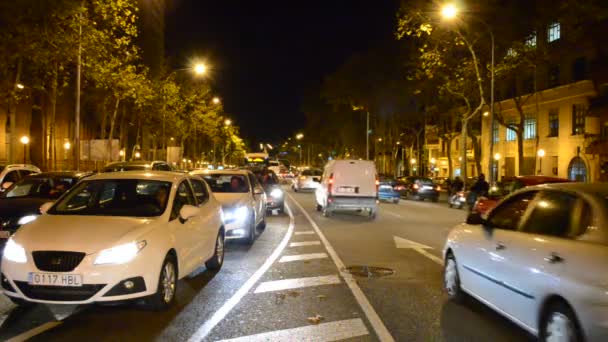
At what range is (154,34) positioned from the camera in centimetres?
4625

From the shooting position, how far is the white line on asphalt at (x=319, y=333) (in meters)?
6.50

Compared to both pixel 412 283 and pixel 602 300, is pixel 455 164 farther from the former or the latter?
pixel 602 300

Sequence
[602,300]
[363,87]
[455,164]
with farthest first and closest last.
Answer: [455,164]
[363,87]
[602,300]

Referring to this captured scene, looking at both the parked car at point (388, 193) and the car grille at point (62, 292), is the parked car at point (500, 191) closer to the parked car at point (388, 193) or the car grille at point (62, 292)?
the car grille at point (62, 292)

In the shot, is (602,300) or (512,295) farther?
(512,295)

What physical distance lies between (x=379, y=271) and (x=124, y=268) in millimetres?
5024

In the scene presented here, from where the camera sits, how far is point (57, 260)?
684 cm

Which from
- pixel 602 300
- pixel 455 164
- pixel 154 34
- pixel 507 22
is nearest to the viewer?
pixel 602 300

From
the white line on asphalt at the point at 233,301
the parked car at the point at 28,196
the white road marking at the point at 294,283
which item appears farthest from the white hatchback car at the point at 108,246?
the parked car at the point at 28,196

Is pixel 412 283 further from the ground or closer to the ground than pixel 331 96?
closer to the ground

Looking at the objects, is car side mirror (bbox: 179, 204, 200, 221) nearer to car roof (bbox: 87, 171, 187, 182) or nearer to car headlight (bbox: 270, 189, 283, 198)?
car roof (bbox: 87, 171, 187, 182)

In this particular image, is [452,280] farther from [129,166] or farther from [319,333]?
[129,166]

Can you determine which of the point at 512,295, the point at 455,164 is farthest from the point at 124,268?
the point at 455,164

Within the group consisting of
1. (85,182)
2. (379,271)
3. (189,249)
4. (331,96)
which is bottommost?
(379,271)
